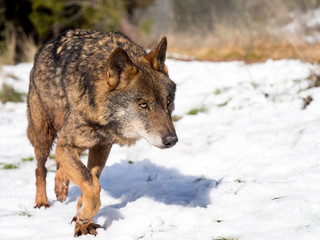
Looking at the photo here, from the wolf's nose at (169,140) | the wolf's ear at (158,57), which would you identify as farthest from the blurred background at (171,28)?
the wolf's nose at (169,140)

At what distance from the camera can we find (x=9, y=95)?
379 inches

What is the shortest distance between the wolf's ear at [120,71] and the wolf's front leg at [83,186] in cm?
78

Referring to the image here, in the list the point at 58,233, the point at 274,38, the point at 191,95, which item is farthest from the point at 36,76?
the point at 274,38

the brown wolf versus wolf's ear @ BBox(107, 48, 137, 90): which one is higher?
wolf's ear @ BBox(107, 48, 137, 90)

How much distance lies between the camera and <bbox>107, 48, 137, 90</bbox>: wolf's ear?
3.40m

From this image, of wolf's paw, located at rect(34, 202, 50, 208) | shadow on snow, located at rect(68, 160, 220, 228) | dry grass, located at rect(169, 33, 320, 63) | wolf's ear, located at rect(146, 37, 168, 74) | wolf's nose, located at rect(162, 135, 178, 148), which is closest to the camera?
wolf's nose, located at rect(162, 135, 178, 148)

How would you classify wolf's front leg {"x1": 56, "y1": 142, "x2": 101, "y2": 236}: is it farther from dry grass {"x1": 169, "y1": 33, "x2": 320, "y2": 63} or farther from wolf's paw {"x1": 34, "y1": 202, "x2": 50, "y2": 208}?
dry grass {"x1": 169, "y1": 33, "x2": 320, "y2": 63}

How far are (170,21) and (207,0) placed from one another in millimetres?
13784

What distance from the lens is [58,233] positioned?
3609mm

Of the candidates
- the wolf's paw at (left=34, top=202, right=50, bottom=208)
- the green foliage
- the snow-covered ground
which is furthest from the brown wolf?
the green foliage

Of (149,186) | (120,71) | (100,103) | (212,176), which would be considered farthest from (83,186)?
(212,176)

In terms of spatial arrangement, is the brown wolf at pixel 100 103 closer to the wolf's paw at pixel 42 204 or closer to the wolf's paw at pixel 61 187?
the wolf's paw at pixel 61 187

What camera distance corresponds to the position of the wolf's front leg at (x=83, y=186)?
11.3ft

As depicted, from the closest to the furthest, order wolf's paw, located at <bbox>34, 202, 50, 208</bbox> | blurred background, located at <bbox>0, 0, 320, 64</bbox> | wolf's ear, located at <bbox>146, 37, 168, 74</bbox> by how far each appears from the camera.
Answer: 1. wolf's ear, located at <bbox>146, 37, 168, 74</bbox>
2. wolf's paw, located at <bbox>34, 202, 50, 208</bbox>
3. blurred background, located at <bbox>0, 0, 320, 64</bbox>
